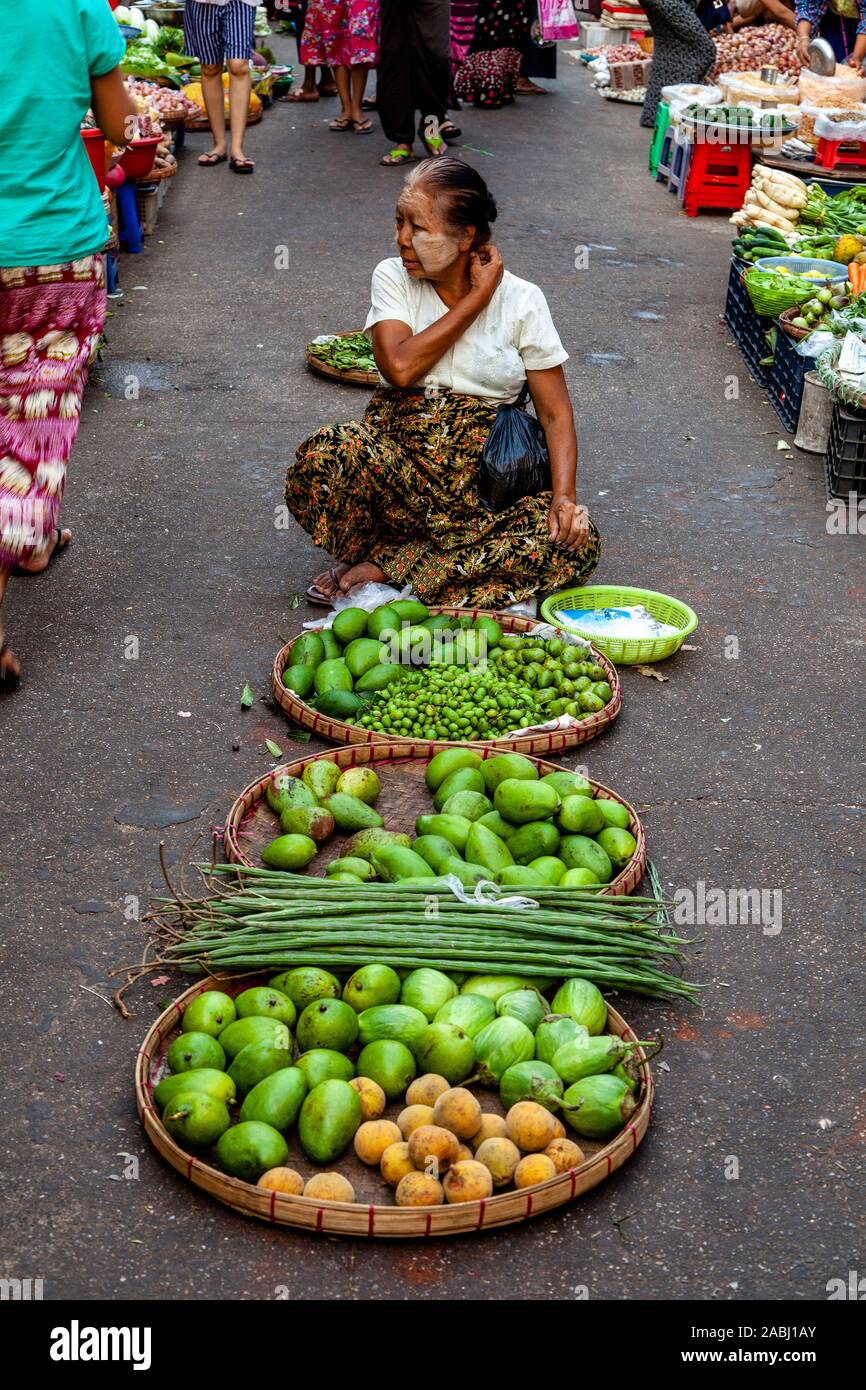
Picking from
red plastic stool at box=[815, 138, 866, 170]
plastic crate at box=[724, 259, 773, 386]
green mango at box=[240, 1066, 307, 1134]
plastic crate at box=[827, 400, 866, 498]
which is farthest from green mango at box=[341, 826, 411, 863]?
red plastic stool at box=[815, 138, 866, 170]

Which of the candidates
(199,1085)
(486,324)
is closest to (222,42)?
(486,324)

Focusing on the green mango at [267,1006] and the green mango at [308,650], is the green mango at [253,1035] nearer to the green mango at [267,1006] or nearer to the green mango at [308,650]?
the green mango at [267,1006]

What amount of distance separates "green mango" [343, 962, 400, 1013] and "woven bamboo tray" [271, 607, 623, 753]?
0.98 metres

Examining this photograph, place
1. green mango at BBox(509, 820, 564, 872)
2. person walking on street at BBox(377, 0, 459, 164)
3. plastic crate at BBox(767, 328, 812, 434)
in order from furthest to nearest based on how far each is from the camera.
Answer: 1. person walking on street at BBox(377, 0, 459, 164)
2. plastic crate at BBox(767, 328, 812, 434)
3. green mango at BBox(509, 820, 564, 872)

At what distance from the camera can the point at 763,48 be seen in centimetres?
1195

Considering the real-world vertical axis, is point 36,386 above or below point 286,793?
above

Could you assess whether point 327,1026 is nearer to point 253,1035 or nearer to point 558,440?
point 253,1035

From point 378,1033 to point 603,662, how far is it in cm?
172

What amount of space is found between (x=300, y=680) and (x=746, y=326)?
165 inches

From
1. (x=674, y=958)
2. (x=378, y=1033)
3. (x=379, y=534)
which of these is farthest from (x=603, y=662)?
(x=378, y=1033)

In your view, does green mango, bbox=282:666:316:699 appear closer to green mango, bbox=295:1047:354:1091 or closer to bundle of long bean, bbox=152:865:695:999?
bundle of long bean, bbox=152:865:695:999

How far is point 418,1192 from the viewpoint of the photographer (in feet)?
7.63

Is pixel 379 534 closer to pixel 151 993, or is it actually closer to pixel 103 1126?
pixel 151 993

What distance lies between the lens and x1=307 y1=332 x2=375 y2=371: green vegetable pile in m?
6.52
